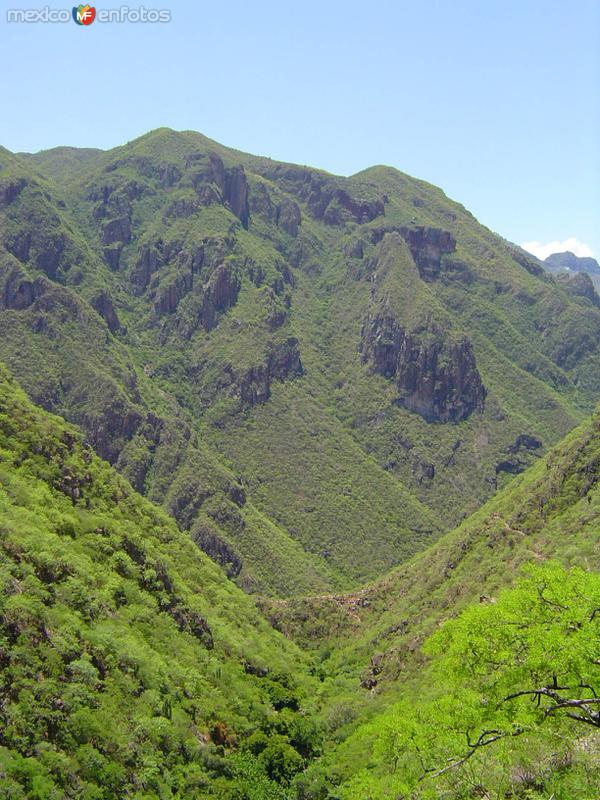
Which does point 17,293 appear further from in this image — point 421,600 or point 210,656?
point 210,656

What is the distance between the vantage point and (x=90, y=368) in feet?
627

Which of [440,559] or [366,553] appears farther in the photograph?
[366,553]

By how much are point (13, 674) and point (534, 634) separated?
34606 mm

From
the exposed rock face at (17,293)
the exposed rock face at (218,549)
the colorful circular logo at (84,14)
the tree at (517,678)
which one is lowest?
the exposed rock face at (218,549)

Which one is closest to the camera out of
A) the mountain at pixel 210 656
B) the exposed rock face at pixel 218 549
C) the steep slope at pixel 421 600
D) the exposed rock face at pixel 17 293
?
the mountain at pixel 210 656

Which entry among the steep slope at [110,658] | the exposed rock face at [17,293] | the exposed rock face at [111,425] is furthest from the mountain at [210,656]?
the exposed rock face at [17,293]

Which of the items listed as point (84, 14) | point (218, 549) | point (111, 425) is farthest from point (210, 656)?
point (111, 425)

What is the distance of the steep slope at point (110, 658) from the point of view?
4438 centimetres

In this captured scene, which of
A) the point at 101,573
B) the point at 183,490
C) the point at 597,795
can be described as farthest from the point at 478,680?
the point at 183,490

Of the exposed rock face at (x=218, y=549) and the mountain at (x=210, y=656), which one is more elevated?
the mountain at (x=210, y=656)

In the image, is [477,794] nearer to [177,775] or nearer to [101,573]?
[177,775]

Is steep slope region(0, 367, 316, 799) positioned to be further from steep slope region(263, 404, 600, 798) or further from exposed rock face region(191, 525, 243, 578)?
exposed rock face region(191, 525, 243, 578)

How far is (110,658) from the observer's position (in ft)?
180

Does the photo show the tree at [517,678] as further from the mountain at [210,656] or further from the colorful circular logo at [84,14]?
the colorful circular logo at [84,14]
